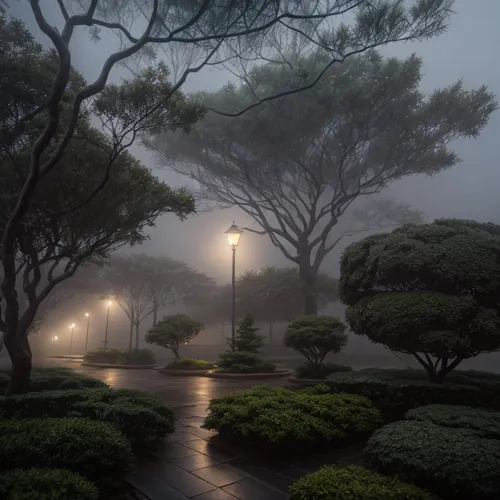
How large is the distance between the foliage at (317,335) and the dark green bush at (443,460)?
31.6ft

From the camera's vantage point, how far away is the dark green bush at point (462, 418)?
4.75 meters

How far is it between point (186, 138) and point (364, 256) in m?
15.9

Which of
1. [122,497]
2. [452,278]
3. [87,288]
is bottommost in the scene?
[122,497]

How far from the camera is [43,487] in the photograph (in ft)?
10.3

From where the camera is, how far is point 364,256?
9.79m

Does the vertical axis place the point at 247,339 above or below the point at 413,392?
above

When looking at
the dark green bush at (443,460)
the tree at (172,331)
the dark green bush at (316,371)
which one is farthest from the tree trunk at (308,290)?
the dark green bush at (443,460)

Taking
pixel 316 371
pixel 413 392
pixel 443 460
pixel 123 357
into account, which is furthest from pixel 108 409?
pixel 123 357

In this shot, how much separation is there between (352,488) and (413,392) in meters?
4.61

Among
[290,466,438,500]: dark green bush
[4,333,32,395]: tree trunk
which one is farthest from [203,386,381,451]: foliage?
[4,333,32,395]: tree trunk

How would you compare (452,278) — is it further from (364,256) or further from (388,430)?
(388,430)

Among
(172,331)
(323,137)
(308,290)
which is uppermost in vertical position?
(323,137)

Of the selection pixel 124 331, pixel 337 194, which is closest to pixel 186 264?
pixel 337 194

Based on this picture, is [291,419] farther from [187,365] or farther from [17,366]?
[187,365]
